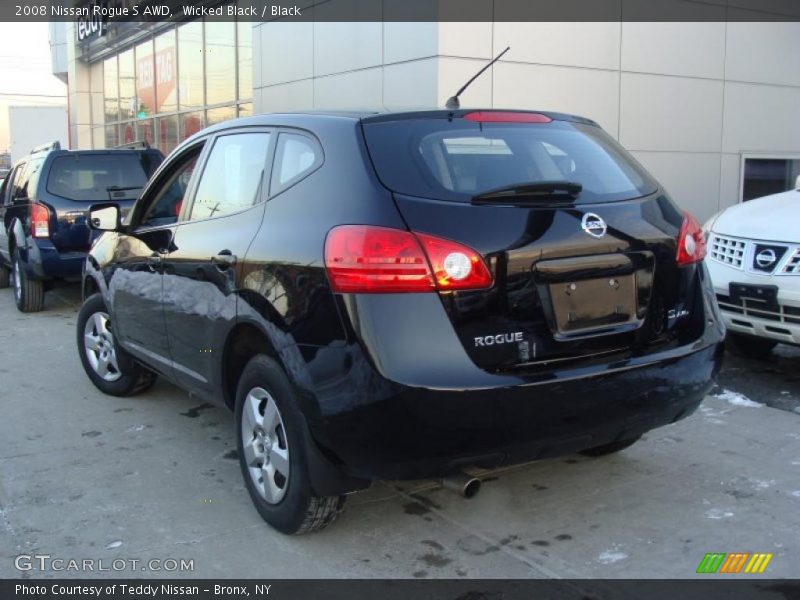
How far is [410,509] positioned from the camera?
3779 millimetres

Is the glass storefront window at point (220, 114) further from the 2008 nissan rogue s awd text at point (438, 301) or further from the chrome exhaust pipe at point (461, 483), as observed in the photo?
the chrome exhaust pipe at point (461, 483)

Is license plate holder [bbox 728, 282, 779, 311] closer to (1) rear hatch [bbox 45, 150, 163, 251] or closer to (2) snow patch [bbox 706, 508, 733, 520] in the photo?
(2) snow patch [bbox 706, 508, 733, 520]

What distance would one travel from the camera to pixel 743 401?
534 centimetres

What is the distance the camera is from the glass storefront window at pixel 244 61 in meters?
14.4

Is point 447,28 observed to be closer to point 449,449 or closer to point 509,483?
point 509,483

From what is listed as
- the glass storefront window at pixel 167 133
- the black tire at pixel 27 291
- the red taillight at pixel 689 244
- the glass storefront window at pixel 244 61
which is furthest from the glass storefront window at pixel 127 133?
the red taillight at pixel 689 244

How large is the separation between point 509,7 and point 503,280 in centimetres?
695

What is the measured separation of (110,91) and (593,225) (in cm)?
2305

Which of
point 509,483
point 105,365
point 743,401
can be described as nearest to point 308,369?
point 509,483

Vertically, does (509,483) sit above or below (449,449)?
below

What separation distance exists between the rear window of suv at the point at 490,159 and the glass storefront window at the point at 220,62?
12579 millimetres

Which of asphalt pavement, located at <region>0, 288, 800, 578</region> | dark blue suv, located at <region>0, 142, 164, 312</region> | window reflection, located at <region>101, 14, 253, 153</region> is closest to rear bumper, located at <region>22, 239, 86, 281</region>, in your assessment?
dark blue suv, located at <region>0, 142, 164, 312</region>

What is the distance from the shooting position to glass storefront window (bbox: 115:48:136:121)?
845 inches

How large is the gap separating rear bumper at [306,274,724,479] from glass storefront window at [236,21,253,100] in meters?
12.3
